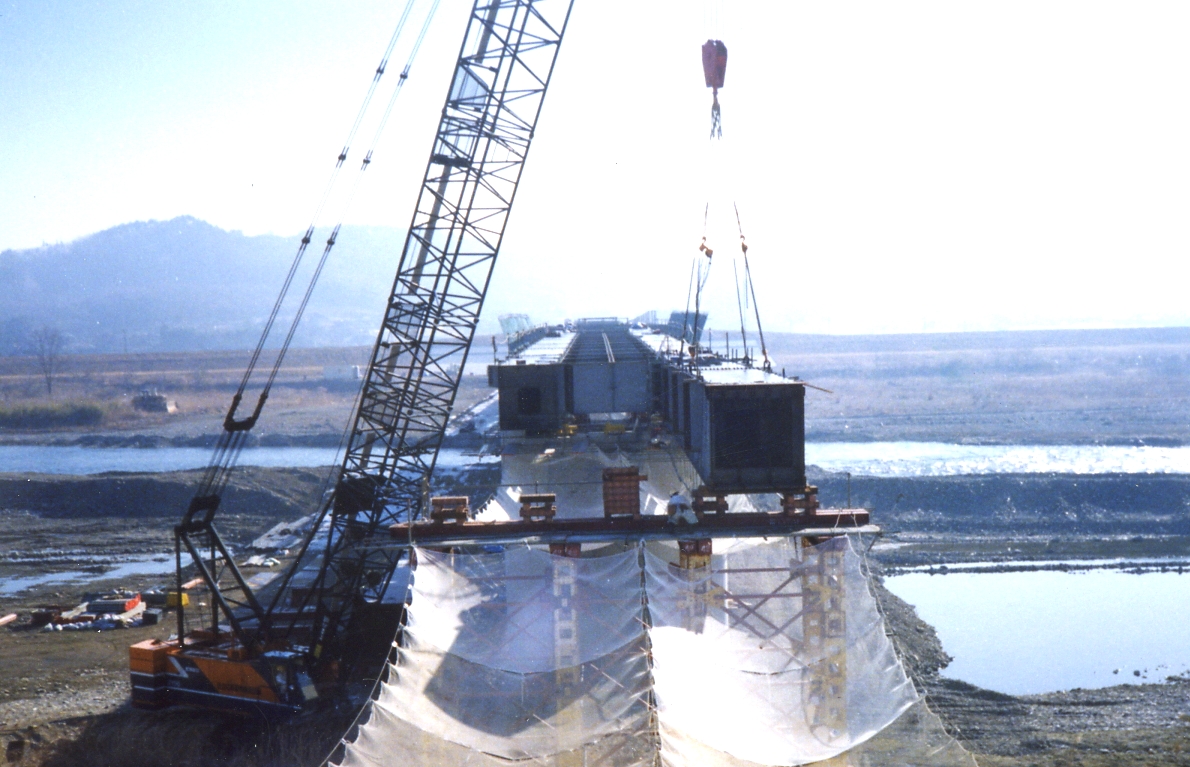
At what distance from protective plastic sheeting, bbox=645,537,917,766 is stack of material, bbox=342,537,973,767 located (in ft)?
0.09

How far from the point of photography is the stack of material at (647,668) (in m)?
13.6

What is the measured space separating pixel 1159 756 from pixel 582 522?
13.0 metres

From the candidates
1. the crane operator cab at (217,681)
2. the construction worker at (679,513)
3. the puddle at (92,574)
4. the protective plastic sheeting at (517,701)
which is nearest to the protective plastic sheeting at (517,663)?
the protective plastic sheeting at (517,701)

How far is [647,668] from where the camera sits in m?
14.7

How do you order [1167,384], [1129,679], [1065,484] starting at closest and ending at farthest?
[1129,679] → [1065,484] → [1167,384]

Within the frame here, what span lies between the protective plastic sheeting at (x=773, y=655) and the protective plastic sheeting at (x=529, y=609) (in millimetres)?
684

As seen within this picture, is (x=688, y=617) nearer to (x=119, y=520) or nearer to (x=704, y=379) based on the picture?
(x=704, y=379)

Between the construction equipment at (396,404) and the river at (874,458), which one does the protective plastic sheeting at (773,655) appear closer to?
the construction equipment at (396,404)

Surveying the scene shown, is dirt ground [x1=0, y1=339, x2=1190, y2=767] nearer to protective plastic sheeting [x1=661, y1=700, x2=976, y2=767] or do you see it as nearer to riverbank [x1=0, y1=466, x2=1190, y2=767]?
riverbank [x1=0, y1=466, x2=1190, y2=767]

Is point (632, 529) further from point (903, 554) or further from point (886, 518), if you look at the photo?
point (886, 518)

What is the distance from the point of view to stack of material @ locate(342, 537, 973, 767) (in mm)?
13586

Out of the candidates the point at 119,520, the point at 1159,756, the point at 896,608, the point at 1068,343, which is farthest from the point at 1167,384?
the point at 119,520

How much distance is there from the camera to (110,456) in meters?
71.8

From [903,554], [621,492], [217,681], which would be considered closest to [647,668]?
[621,492]
